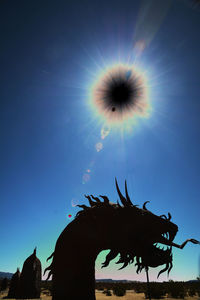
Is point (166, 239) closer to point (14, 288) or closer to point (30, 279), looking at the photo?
point (30, 279)

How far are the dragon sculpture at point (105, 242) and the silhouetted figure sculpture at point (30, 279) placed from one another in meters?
17.0

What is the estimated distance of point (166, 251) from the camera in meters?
2.74

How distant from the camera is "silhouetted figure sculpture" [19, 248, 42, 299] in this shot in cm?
1514

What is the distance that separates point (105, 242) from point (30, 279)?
705 inches

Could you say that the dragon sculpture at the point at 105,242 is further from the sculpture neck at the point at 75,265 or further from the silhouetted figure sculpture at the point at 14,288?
the silhouetted figure sculpture at the point at 14,288

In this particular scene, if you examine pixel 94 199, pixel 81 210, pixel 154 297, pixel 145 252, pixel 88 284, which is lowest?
pixel 154 297

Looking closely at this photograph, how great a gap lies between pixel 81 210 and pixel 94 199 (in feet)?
1.06

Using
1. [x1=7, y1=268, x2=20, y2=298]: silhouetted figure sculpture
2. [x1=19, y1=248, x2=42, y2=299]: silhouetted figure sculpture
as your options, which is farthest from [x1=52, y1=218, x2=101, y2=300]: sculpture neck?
[x1=7, y1=268, x2=20, y2=298]: silhouetted figure sculpture

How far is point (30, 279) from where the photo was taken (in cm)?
1559

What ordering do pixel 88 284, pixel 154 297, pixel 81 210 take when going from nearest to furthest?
pixel 88 284 → pixel 81 210 → pixel 154 297

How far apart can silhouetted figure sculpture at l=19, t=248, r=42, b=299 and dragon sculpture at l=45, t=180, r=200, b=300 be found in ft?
55.8

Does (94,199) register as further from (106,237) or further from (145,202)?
(145,202)

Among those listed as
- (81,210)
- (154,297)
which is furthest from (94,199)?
(154,297)

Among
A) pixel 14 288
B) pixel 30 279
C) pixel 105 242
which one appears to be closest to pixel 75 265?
pixel 105 242
